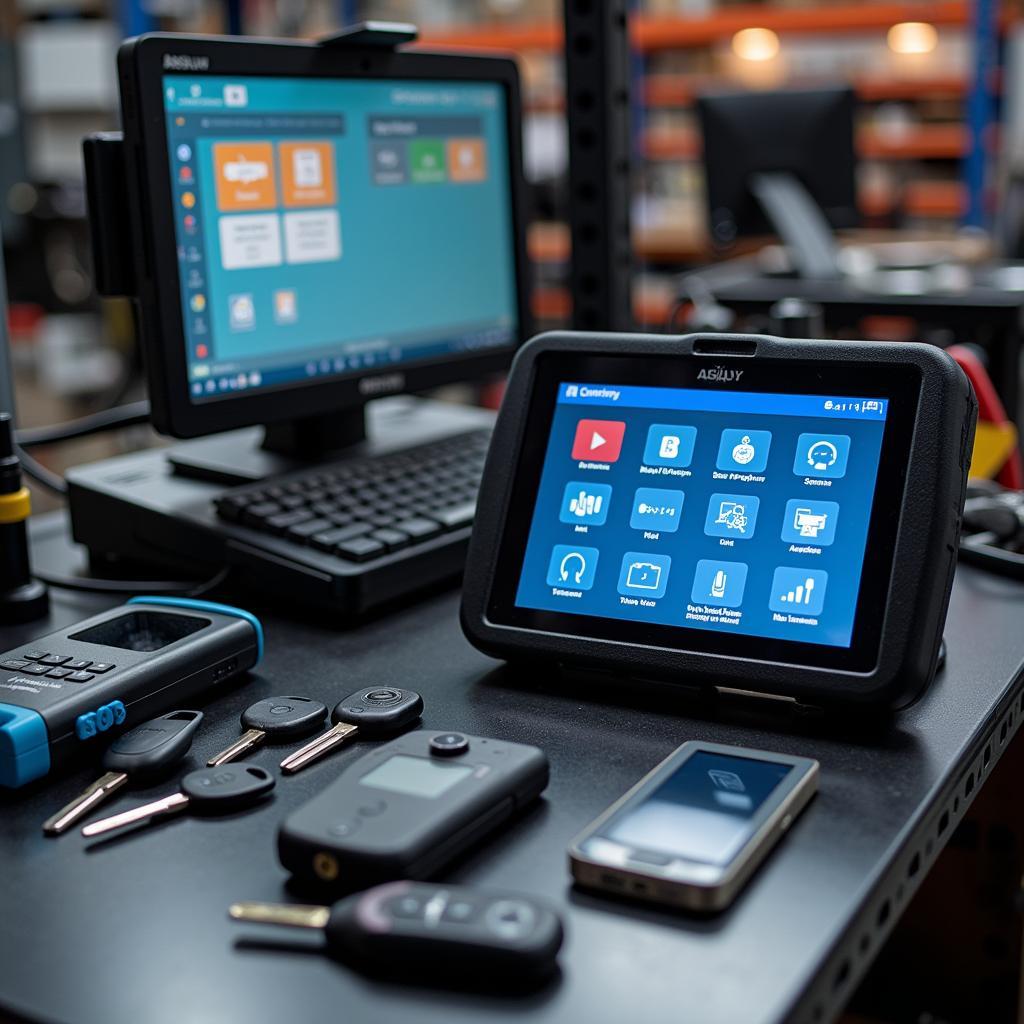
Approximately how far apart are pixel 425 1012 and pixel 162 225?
2.11 feet

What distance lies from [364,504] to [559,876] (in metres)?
0.47

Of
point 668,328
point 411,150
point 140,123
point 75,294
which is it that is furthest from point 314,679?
point 75,294

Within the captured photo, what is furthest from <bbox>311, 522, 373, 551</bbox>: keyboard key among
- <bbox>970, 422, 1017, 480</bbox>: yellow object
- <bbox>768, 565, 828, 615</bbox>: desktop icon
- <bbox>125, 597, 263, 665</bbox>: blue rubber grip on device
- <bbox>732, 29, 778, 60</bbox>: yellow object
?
<bbox>732, 29, 778, 60</bbox>: yellow object

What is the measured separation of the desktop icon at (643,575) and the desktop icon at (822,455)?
0.31 feet

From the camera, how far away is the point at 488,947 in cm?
46

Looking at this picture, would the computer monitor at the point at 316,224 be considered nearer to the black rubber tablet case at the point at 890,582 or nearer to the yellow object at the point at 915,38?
the black rubber tablet case at the point at 890,582

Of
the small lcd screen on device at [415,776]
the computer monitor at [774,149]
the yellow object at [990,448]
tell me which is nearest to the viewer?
the small lcd screen on device at [415,776]

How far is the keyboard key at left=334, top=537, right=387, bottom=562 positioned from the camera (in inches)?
34.3

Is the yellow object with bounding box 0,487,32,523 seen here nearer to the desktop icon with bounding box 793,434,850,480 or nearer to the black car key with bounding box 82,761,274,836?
the black car key with bounding box 82,761,274,836

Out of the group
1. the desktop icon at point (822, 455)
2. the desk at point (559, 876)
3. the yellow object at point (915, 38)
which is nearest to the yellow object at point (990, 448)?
the desk at point (559, 876)

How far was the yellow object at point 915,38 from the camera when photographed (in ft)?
17.9

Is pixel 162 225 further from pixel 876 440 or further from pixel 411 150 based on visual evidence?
pixel 876 440

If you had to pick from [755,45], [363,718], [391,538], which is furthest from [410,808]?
[755,45]

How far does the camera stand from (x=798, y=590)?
70cm
